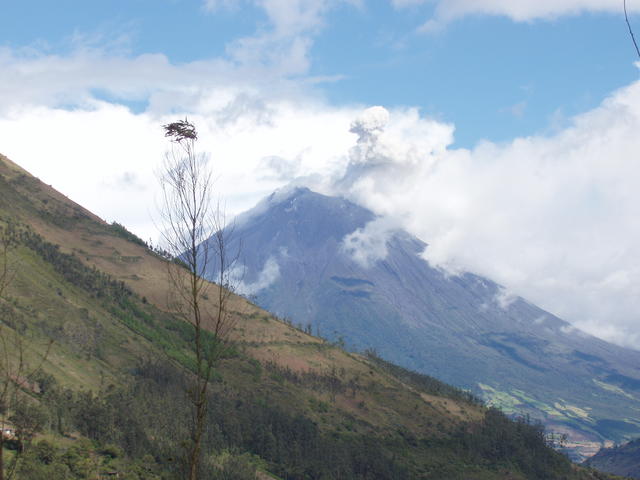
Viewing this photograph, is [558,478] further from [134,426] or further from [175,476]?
[175,476]

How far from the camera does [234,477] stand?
73438 millimetres

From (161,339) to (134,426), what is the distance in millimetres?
58513

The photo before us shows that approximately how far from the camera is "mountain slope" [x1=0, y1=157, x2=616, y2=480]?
72.9 meters

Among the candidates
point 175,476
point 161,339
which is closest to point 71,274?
point 161,339

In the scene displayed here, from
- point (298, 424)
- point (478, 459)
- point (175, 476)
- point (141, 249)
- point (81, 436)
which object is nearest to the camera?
point (175, 476)

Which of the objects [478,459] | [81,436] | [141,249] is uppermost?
[141,249]

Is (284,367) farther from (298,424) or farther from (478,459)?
(478,459)

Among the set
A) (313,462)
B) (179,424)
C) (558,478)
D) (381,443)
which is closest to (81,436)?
(179,424)

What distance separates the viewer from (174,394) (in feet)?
332

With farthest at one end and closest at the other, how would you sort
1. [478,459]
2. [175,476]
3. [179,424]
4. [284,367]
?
[284,367]
[478,459]
[179,424]
[175,476]

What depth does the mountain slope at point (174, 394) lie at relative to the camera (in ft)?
239

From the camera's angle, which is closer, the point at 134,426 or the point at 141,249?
the point at 134,426

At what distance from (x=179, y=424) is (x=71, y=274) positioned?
65269 millimetres

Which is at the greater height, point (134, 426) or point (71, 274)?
point (71, 274)
